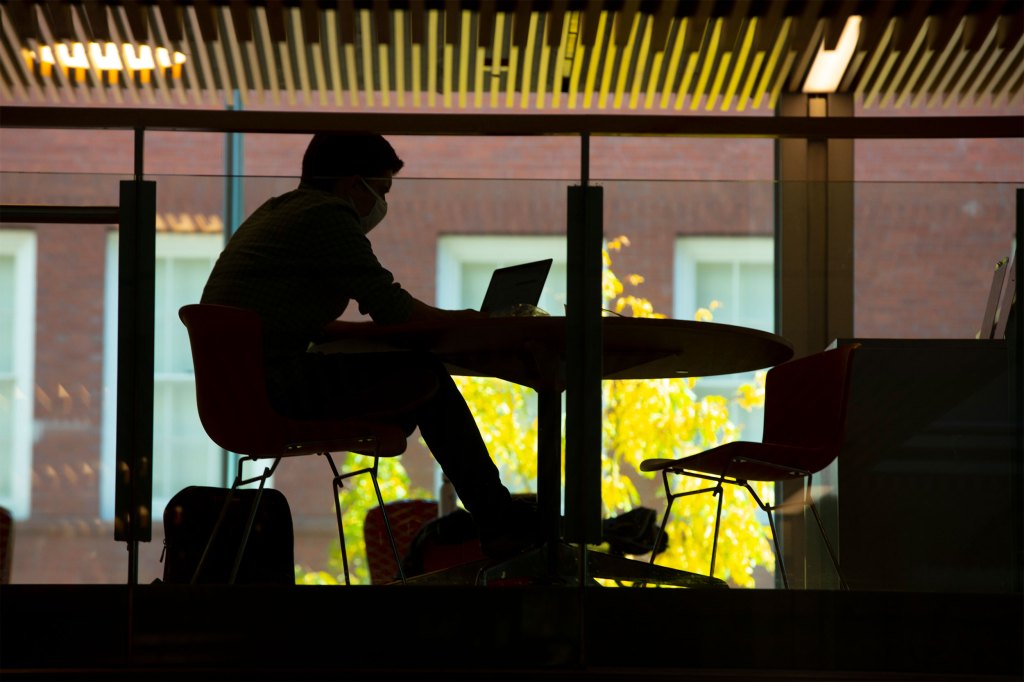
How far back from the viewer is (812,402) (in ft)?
9.29

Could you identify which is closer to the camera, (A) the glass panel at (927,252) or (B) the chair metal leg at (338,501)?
(A) the glass panel at (927,252)

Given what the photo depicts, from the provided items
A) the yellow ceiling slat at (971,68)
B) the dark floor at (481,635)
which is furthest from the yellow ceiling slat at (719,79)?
the dark floor at (481,635)

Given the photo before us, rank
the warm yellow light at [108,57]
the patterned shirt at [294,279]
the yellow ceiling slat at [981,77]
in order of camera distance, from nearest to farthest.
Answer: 1. the patterned shirt at [294,279]
2. the yellow ceiling slat at [981,77]
3. the warm yellow light at [108,57]

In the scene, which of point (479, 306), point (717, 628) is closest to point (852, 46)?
point (479, 306)

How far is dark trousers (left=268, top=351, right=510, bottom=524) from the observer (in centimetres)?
284

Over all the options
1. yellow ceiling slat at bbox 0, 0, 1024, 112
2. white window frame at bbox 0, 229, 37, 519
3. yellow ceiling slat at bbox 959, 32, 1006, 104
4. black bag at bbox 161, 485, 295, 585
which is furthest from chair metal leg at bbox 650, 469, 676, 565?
yellow ceiling slat at bbox 959, 32, 1006, 104

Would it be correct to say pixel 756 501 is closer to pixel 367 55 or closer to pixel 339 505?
pixel 339 505

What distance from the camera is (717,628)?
259 cm

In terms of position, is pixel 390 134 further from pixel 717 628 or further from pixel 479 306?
pixel 717 628

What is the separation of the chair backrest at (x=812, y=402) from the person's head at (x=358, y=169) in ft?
3.21

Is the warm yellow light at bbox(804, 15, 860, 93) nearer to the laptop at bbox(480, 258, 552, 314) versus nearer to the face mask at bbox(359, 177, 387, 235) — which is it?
the laptop at bbox(480, 258, 552, 314)

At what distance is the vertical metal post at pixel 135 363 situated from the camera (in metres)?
2.70

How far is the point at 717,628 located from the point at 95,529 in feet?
4.64

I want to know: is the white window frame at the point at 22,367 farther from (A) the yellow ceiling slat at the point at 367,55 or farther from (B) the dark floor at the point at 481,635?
(A) the yellow ceiling slat at the point at 367,55
